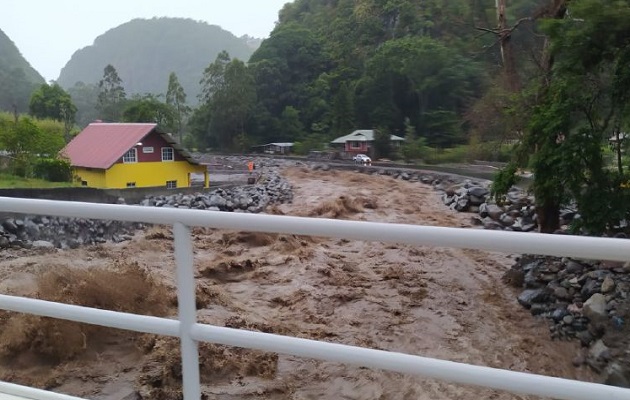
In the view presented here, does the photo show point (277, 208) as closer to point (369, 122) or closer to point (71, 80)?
point (369, 122)

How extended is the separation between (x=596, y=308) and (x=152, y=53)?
1100 centimetres

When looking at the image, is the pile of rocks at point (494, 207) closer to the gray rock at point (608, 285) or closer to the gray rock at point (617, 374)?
the gray rock at point (608, 285)

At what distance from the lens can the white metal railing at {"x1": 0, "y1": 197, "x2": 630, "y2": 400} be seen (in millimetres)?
548

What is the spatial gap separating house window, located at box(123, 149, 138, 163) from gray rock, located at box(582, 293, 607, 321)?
27.0ft

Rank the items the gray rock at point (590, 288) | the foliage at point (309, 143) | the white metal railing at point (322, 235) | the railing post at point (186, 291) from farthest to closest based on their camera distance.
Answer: the foliage at point (309, 143) < the gray rock at point (590, 288) < the railing post at point (186, 291) < the white metal railing at point (322, 235)

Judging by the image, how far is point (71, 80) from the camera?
12703 millimetres

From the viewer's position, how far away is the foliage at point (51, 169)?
30.1ft

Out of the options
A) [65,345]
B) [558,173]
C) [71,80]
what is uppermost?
[71,80]

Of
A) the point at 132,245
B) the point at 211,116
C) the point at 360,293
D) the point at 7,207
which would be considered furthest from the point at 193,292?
the point at 211,116

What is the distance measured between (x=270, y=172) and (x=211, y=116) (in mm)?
2816

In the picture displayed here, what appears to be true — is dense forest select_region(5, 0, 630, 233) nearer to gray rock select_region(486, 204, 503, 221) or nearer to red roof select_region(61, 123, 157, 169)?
red roof select_region(61, 123, 157, 169)

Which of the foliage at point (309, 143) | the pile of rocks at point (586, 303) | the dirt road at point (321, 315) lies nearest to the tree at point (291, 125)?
the foliage at point (309, 143)

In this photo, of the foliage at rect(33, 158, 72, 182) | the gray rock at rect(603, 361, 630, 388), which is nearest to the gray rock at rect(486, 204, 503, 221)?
the gray rock at rect(603, 361, 630, 388)

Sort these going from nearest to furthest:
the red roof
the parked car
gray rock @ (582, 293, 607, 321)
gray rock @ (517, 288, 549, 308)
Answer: gray rock @ (582, 293, 607, 321) < gray rock @ (517, 288, 549, 308) < the red roof < the parked car
